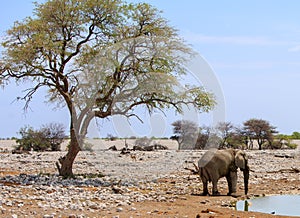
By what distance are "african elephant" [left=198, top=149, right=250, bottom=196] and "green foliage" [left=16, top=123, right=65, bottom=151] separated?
3302 cm

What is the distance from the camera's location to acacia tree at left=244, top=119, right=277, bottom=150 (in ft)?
196

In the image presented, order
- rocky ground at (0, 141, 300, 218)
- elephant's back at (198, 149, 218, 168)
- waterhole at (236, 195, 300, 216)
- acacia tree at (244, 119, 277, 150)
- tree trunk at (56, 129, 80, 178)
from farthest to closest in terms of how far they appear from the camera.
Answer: acacia tree at (244, 119, 277, 150) < tree trunk at (56, 129, 80, 178) < elephant's back at (198, 149, 218, 168) < waterhole at (236, 195, 300, 216) < rocky ground at (0, 141, 300, 218)

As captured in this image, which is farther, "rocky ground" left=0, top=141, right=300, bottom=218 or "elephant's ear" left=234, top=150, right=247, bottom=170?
"elephant's ear" left=234, top=150, right=247, bottom=170

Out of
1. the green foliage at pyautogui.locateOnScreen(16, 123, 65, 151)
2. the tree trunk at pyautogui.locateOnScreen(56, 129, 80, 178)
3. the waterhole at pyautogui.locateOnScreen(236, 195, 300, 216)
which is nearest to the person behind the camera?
the waterhole at pyautogui.locateOnScreen(236, 195, 300, 216)

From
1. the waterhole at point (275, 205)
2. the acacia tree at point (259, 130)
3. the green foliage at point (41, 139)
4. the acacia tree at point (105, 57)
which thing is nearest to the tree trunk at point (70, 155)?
the acacia tree at point (105, 57)

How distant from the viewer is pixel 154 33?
19656 millimetres

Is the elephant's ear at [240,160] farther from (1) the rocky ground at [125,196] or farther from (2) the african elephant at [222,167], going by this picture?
(1) the rocky ground at [125,196]

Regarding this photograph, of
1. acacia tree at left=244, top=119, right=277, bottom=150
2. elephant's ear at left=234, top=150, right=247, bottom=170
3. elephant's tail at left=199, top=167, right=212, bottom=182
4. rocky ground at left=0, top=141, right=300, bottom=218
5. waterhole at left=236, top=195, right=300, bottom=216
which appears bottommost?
waterhole at left=236, top=195, right=300, bottom=216

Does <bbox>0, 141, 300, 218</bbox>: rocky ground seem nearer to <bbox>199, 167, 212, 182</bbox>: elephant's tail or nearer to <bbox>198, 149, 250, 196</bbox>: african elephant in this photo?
<bbox>198, 149, 250, 196</bbox>: african elephant

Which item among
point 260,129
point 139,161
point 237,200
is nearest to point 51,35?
point 237,200

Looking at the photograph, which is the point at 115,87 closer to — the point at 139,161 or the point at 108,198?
the point at 108,198

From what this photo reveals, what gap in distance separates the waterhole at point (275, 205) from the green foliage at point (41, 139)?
3521 cm

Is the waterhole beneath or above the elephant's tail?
beneath

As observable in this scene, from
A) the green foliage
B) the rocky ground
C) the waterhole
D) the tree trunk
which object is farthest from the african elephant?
the green foliage
